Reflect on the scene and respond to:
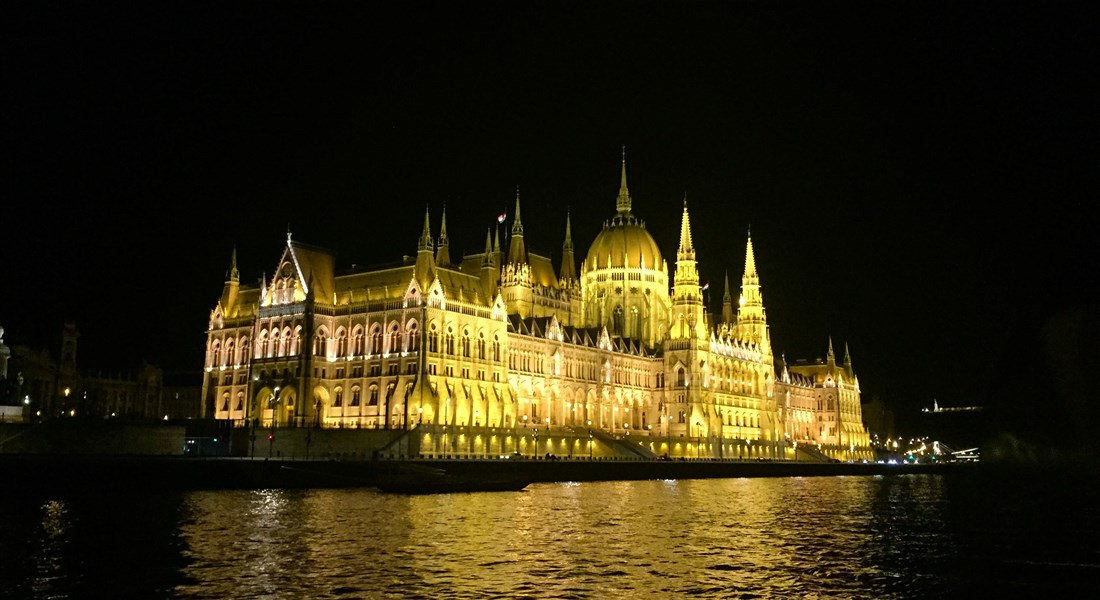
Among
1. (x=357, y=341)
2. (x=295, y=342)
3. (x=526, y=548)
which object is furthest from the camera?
(x=357, y=341)

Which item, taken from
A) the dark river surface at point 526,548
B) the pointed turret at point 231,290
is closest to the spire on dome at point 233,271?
the pointed turret at point 231,290

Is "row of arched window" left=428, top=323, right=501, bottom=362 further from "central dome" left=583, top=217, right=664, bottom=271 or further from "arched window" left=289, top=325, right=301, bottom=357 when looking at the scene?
"central dome" left=583, top=217, right=664, bottom=271

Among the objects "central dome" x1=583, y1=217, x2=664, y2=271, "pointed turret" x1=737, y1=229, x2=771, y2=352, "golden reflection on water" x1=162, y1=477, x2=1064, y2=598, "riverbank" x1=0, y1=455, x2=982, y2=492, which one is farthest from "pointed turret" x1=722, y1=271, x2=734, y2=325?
"golden reflection on water" x1=162, y1=477, x2=1064, y2=598

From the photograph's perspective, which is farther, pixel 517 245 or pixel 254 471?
pixel 517 245

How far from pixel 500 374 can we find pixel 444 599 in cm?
8329

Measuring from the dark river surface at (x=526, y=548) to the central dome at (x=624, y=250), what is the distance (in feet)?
292

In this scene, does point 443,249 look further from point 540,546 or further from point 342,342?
point 540,546

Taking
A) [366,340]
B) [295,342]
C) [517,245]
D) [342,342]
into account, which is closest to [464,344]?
[366,340]

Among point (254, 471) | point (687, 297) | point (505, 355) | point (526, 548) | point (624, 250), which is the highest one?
point (624, 250)

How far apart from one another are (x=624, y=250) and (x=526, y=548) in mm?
115781

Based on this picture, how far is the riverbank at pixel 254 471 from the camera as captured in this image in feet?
196

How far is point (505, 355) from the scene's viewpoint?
110688mm

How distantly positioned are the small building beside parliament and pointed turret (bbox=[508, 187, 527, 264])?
30 cm

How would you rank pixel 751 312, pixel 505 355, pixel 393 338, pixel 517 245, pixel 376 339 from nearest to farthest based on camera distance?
pixel 393 338 < pixel 376 339 < pixel 505 355 < pixel 517 245 < pixel 751 312
